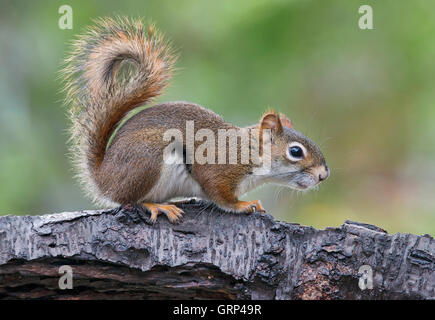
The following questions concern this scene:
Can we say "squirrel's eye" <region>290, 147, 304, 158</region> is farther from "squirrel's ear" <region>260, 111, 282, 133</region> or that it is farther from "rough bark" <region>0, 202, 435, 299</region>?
"rough bark" <region>0, 202, 435, 299</region>

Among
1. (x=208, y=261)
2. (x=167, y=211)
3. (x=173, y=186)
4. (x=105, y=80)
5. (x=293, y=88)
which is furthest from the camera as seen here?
(x=293, y=88)

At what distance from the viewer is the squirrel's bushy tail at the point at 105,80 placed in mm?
2670

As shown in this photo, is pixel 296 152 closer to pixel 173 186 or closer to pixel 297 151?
pixel 297 151

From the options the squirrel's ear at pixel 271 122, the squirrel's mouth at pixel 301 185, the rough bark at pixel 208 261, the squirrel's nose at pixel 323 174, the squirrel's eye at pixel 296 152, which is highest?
the squirrel's ear at pixel 271 122

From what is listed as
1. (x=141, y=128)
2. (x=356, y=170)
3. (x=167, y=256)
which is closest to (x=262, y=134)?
(x=141, y=128)

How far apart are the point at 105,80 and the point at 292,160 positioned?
38.7 inches

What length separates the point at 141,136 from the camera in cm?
258

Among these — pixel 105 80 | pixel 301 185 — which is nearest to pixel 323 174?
pixel 301 185

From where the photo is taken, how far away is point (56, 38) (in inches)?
154

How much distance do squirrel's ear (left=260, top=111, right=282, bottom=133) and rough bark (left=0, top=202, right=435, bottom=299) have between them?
1.87 ft

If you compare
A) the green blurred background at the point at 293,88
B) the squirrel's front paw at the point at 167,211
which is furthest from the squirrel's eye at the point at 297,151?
the green blurred background at the point at 293,88

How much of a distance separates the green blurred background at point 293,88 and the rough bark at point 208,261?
4.85 ft

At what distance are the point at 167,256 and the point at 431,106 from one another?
261 centimetres

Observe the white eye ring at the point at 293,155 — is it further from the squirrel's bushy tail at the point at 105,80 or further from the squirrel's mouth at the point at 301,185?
the squirrel's bushy tail at the point at 105,80
